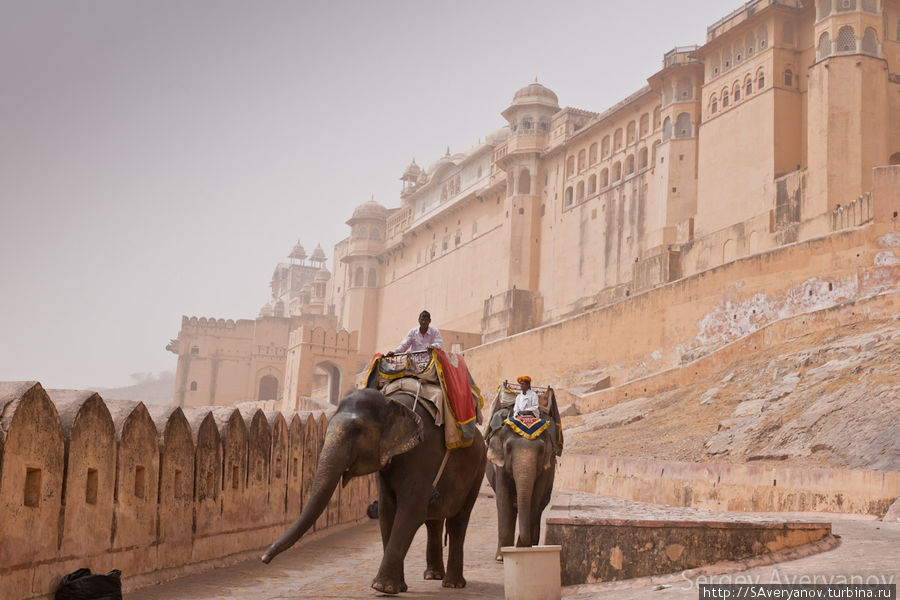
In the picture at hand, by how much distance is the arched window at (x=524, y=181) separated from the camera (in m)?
42.9

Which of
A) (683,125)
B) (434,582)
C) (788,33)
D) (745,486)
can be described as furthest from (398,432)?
(683,125)

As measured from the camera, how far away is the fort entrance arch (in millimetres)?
44750

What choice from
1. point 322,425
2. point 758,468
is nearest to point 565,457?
point 758,468

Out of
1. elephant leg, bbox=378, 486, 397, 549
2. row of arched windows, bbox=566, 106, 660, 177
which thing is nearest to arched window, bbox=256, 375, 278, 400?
row of arched windows, bbox=566, 106, 660, 177

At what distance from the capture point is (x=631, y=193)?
118ft

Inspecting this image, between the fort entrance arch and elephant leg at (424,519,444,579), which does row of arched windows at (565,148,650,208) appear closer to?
the fort entrance arch

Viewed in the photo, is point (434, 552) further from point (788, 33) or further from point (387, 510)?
point (788, 33)

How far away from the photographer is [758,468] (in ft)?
41.4

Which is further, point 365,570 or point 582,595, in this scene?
point 365,570

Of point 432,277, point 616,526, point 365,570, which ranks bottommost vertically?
point 365,570

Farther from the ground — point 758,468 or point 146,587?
point 758,468

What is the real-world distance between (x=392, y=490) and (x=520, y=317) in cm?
3368

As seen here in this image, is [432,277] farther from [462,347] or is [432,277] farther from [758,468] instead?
[758,468]

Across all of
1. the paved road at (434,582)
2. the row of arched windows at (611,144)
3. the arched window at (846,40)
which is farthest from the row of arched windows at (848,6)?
the paved road at (434,582)
